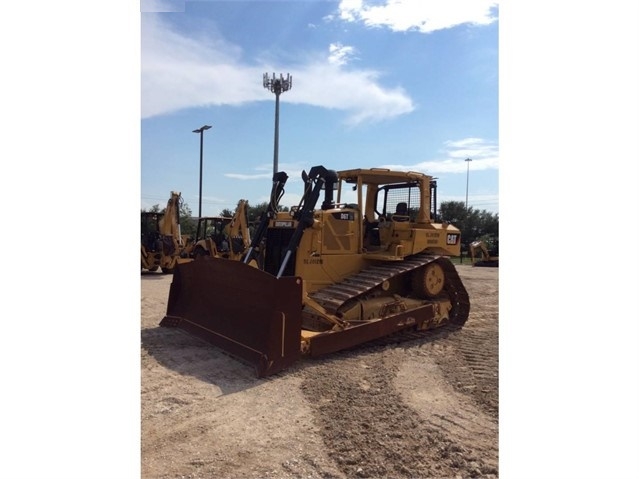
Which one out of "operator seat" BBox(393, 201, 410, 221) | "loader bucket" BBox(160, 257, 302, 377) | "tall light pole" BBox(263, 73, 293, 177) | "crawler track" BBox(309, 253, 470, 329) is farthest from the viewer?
"operator seat" BBox(393, 201, 410, 221)

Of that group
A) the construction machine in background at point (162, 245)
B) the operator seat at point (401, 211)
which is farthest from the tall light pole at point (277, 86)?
the construction machine in background at point (162, 245)

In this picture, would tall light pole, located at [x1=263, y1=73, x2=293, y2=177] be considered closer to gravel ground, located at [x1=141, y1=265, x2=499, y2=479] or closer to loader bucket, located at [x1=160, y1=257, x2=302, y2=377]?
loader bucket, located at [x1=160, y1=257, x2=302, y2=377]

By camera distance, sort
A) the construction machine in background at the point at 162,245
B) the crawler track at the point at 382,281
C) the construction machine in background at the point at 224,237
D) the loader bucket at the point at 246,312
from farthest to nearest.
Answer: the construction machine in background at the point at 162,245 → the construction machine in background at the point at 224,237 → the crawler track at the point at 382,281 → the loader bucket at the point at 246,312

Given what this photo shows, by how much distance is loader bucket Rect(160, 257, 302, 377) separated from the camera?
3.71 meters

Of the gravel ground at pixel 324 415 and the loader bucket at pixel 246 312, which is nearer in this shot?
the gravel ground at pixel 324 415

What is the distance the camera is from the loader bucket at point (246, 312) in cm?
371

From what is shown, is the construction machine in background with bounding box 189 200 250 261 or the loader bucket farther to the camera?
the construction machine in background with bounding box 189 200 250 261

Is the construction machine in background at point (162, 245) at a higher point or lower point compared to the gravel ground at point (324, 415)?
higher

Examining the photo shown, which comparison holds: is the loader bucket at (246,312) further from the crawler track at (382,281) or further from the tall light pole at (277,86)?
the tall light pole at (277,86)

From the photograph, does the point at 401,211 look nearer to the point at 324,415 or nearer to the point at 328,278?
the point at 328,278

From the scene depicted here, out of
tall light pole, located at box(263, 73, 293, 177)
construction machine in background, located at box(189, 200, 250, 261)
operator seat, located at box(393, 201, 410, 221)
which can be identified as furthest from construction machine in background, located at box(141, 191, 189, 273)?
tall light pole, located at box(263, 73, 293, 177)

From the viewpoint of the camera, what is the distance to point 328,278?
503cm
